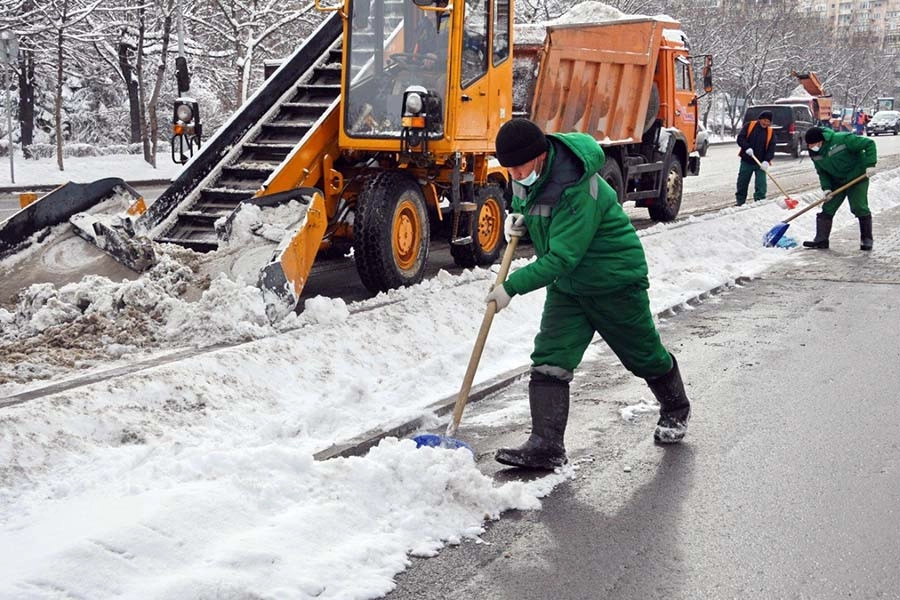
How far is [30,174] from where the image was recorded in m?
23.6

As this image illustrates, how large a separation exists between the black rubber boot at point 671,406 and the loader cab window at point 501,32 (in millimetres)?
5001

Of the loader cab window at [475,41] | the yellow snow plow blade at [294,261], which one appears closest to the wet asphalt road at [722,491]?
the yellow snow plow blade at [294,261]

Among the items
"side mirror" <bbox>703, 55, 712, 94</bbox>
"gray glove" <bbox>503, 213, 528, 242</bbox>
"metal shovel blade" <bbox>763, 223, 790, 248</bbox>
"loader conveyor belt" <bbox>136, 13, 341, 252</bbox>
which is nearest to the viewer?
"gray glove" <bbox>503, 213, 528, 242</bbox>

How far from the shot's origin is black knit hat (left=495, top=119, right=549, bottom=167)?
4.43 metres

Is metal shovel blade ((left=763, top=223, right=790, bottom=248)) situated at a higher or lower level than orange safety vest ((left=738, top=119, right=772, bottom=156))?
lower

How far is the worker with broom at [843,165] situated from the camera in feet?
38.7

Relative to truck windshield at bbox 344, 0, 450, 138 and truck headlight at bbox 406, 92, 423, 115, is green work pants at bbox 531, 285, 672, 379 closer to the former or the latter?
truck headlight at bbox 406, 92, 423, 115

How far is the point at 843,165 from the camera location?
11914 millimetres

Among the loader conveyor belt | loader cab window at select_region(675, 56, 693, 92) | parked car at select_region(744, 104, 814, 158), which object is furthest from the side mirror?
parked car at select_region(744, 104, 814, 158)

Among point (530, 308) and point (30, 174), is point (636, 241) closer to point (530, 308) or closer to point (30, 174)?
point (530, 308)

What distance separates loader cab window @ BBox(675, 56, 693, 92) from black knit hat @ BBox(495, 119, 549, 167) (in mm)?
10653

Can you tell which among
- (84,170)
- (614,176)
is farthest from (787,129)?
(614,176)

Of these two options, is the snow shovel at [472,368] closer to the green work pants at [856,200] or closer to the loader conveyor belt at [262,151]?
the loader conveyor belt at [262,151]

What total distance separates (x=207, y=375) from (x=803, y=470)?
3.11m
